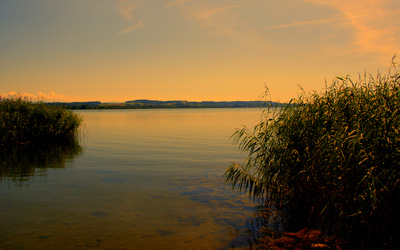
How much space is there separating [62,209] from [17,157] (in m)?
16.1

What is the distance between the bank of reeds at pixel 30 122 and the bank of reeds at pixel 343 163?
28.2 meters

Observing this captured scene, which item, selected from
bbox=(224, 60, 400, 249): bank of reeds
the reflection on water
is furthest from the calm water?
bbox=(224, 60, 400, 249): bank of reeds

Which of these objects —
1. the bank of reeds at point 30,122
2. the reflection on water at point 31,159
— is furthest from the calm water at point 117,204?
the bank of reeds at point 30,122

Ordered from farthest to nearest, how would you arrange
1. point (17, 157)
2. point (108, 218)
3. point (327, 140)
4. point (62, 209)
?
point (17, 157)
point (62, 209)
point (108, 218)
point (327, 140)

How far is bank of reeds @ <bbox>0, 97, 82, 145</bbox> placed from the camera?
101 feet

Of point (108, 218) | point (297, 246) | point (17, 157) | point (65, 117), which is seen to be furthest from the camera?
point (65, 117)

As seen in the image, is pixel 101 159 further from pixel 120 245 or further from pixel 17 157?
pixel 120 245

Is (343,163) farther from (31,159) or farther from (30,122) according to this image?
(30,122)

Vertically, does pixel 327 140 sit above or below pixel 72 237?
above

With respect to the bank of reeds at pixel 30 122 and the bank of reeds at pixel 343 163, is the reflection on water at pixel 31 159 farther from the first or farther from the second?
the bank of reeds at pixel 343 163

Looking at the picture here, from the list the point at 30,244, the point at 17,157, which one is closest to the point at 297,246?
the point at 30,244

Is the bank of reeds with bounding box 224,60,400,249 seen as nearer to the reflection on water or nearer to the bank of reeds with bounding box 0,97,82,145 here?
the reflection on water

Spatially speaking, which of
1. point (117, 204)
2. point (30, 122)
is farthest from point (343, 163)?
point (30, 122)

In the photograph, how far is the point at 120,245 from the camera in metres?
10.1
